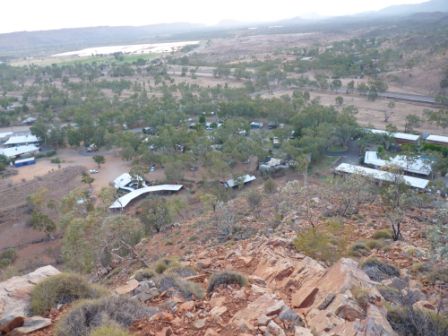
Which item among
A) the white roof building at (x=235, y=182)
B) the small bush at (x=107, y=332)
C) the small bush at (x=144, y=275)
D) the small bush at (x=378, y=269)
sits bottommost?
the white roof building at (x=235, y=182)

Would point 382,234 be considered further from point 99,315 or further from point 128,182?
point 128,182

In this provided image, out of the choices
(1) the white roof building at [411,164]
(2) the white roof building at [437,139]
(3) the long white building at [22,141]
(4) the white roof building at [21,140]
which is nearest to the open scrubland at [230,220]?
(1) the white roof building at [411,164]

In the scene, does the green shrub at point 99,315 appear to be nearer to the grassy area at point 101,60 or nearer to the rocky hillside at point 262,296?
the rocky hillside at point 262,296

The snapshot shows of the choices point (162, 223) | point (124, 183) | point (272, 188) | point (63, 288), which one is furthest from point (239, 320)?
point (124, 183)

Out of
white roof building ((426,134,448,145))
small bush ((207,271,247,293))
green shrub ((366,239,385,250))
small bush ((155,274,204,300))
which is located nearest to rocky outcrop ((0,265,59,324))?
small bush ((155,274,204,300))

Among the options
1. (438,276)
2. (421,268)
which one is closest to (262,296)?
(438,276)

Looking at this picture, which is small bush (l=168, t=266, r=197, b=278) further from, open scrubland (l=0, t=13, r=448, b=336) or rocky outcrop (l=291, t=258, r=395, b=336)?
rocky outcrop (l=291, t=258, r=395, b=336)

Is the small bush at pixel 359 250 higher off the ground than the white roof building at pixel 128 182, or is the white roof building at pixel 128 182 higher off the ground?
the small bush at pixel 359 250
